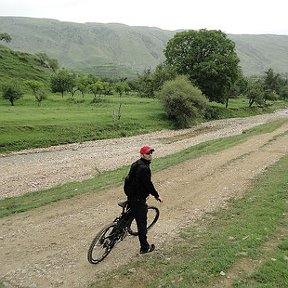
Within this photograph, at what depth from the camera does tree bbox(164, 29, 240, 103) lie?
71812 mm

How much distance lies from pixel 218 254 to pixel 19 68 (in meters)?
128

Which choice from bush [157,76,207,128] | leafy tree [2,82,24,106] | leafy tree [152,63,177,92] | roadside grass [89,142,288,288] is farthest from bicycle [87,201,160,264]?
leafy tree [2,82,24,106]

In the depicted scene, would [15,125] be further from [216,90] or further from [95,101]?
[216,90]

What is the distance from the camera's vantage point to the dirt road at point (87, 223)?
34.0 ft

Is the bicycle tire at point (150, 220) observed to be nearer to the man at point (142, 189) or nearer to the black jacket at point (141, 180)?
the man at point (142, 189)

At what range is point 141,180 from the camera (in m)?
10.6

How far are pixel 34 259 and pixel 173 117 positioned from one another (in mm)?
53916

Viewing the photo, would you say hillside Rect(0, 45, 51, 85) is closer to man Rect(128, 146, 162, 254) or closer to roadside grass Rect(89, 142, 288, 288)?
roadside grass Rect(89, 142, 288, 288)

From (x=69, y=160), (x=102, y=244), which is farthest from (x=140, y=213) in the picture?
(x=69, y=160)

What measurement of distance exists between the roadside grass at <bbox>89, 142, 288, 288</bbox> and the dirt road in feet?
2.06

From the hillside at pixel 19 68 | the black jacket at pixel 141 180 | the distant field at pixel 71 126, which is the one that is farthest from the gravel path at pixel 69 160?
the hillside at pixel 19 68

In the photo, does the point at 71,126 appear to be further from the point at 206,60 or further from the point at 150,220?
the point at 150,220

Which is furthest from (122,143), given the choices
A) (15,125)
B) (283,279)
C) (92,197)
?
(283,279)

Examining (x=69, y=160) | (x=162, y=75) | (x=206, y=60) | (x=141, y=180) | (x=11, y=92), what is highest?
(x=141, y=180)
